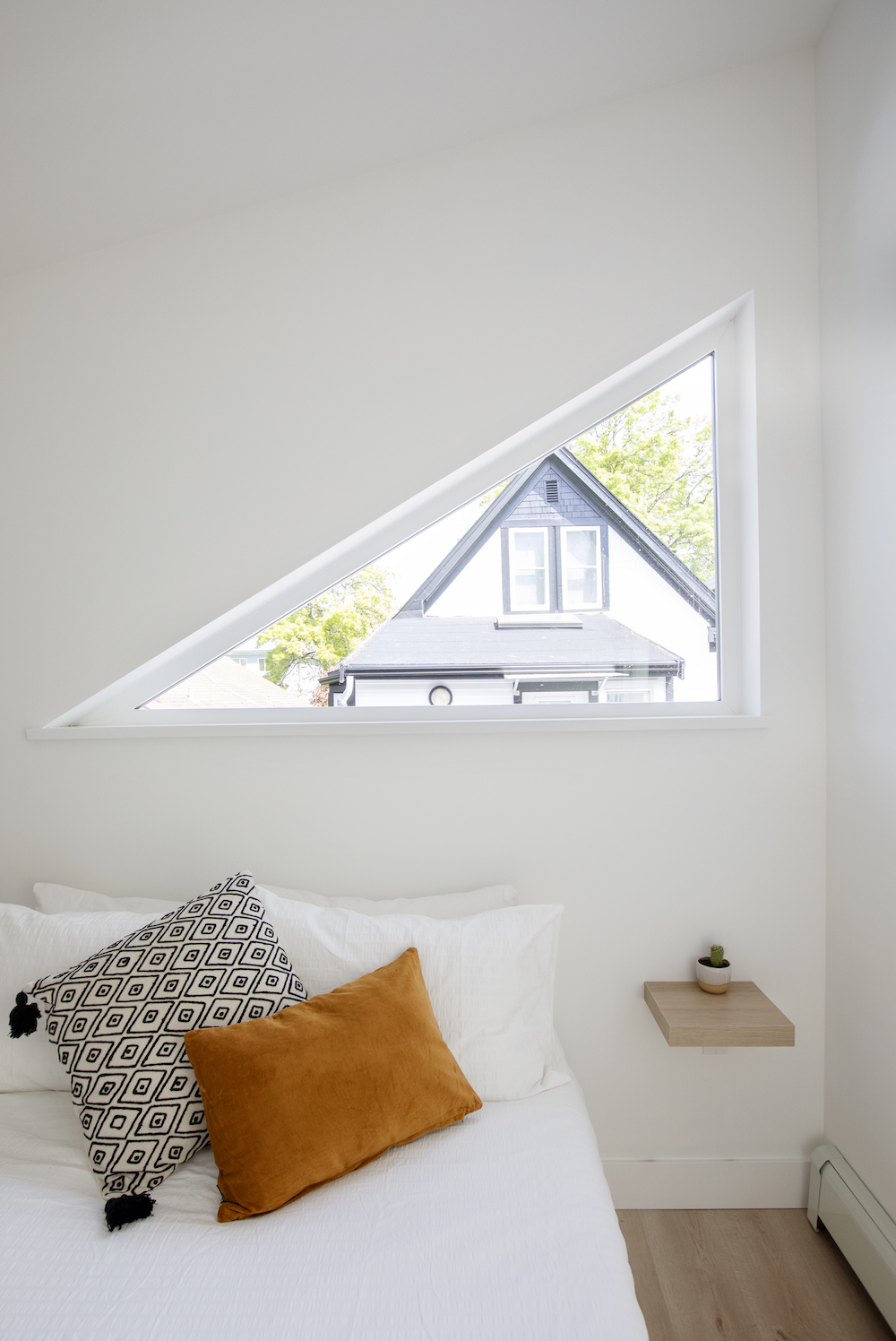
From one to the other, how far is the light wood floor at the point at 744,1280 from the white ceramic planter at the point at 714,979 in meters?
0.56

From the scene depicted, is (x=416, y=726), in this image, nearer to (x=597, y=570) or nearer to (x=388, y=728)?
(x=388, y=728)

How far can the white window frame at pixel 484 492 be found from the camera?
1885 millimetres

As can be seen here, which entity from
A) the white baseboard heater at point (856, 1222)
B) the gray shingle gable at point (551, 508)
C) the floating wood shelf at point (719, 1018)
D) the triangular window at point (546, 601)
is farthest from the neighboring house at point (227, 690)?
the white baseboard heater at point (856, 1222)

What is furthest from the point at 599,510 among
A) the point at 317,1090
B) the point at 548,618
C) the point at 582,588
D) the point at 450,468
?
Answer: the point at 317,1090

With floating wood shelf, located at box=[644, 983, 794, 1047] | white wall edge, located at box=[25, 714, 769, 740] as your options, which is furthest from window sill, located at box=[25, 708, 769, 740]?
floating wood shelf, located at box=[644, 983, 794, 1047]

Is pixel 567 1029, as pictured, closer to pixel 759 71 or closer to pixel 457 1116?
pixel 457 1116

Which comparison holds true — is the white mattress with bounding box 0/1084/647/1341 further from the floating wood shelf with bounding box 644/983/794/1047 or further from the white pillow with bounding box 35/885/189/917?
the white pillow with bounding box 35/885/189/917

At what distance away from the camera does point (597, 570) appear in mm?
2008

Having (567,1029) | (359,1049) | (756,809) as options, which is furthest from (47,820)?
(756,809)

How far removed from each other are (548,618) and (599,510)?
1.03ft

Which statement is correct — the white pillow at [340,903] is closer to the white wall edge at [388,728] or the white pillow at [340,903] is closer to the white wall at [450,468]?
the white wall at [450,468]

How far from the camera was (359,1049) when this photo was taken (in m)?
1.34

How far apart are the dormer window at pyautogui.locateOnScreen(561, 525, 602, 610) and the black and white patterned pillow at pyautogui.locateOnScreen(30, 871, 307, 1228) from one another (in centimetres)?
110

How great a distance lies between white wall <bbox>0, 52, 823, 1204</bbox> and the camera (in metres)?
1.84
